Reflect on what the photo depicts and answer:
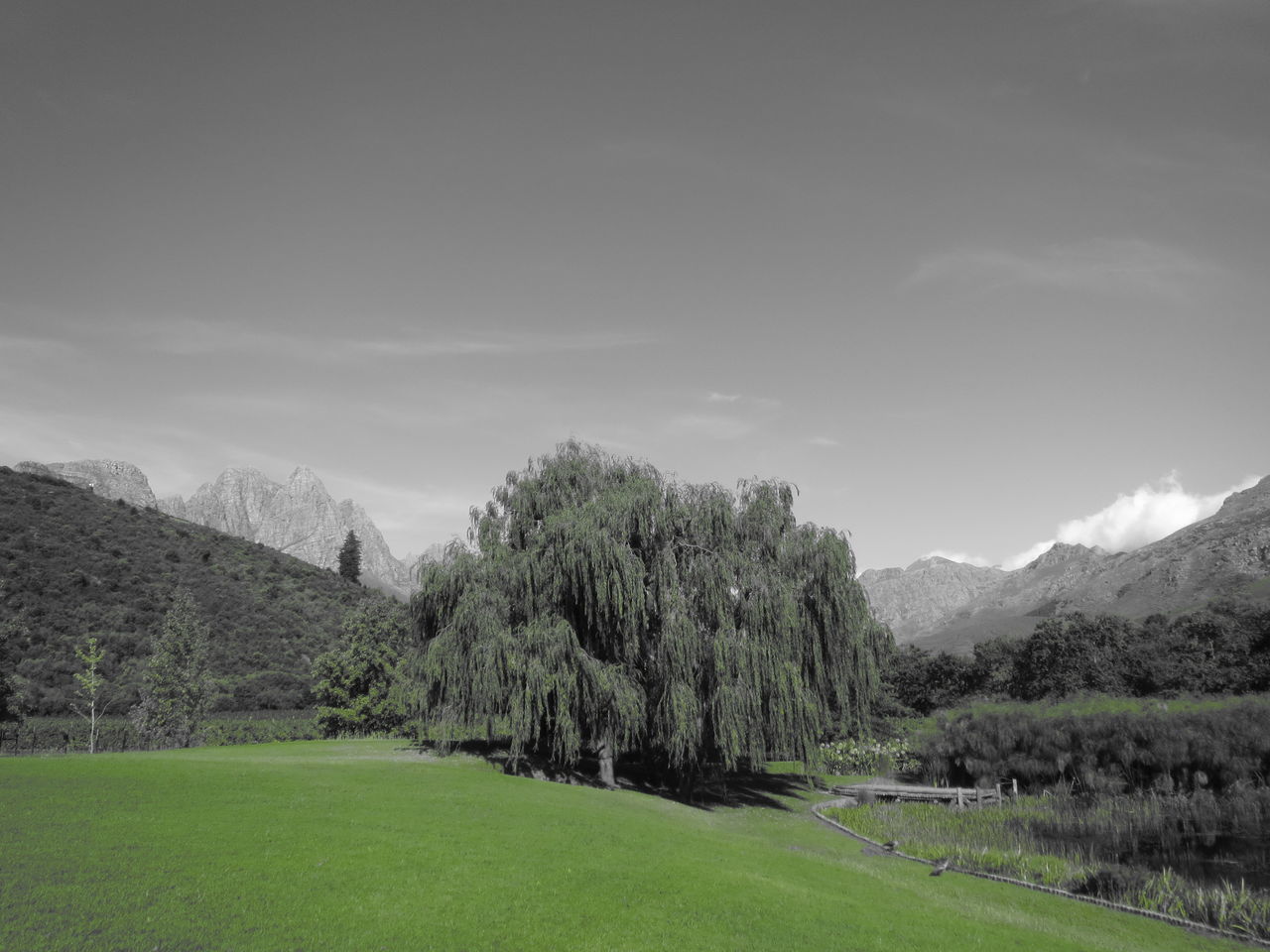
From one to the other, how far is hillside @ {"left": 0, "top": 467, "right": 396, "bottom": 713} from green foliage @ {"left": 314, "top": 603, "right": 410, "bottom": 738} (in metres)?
6.63

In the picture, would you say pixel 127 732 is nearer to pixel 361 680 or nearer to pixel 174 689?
pixel 174 689

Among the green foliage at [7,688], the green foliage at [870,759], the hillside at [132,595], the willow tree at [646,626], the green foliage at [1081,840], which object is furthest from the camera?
the hillside at [132,595]

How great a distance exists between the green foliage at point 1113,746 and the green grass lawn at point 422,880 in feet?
65.1

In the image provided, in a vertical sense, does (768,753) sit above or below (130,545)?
below

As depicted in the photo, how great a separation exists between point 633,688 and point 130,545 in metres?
59.2

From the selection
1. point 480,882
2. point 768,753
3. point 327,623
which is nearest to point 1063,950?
point 480,882

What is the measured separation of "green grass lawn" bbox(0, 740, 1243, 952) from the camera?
29.1ft

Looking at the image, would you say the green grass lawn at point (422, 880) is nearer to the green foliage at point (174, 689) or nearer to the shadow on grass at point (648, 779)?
the shadow on grass at point (648, 779)

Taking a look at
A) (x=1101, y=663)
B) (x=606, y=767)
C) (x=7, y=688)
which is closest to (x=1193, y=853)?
(x=606, y=767)

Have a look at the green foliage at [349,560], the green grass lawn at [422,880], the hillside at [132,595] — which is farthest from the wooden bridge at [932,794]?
the green foliage at [349,560]

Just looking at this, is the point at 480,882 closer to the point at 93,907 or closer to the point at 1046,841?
the point at 93,907

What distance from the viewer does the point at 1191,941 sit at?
13.1 m

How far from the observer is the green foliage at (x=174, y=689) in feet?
124

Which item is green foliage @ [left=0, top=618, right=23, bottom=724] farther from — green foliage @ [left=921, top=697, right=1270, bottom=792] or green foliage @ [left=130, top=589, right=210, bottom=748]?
green foliage @ [left=921, top=697, right=1270, bottom=792]
